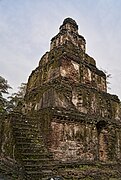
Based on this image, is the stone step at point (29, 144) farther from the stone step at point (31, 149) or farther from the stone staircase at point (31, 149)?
the stone step at point (31, 149)

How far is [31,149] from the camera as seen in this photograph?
28.2 feet

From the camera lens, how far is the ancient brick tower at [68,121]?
8.95m

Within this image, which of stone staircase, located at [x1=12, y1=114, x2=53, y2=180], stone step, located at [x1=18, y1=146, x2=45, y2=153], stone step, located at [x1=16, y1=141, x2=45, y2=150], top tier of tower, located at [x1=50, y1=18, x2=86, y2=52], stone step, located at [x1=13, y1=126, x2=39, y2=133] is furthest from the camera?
top tier of tower, located at [x1=50, y1=18, x2=86, y2=52]

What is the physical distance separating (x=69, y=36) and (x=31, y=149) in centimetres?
1091

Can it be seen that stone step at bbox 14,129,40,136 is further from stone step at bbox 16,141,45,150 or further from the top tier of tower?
the top tier of tower

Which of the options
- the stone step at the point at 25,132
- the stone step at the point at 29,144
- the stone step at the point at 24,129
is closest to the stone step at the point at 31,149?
the stone step at the point at 29,144

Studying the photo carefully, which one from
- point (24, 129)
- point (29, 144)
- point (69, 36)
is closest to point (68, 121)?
point (24, 129)

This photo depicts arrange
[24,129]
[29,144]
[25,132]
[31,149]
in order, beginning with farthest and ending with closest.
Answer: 1. [24,129]
2. [25,132]
3. [29,144]
4. [31,149]

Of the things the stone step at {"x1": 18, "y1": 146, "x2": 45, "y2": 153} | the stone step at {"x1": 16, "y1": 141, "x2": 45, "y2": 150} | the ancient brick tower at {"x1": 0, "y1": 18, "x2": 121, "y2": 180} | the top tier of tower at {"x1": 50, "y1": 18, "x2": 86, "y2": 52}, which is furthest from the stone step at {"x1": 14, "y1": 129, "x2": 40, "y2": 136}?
the top tier of tower at {"x1": 50, "y1": 18, "x2": 86, "y2": 52}

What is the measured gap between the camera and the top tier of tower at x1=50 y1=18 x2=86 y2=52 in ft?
55.5

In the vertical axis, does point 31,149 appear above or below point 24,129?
below

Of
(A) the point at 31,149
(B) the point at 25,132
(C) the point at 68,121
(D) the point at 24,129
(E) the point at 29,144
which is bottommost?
(A) the point at 31,149

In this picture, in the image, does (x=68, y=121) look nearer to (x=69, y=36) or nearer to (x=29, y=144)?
(x=29, y=144)

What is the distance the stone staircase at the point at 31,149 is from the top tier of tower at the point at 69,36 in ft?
27.8
